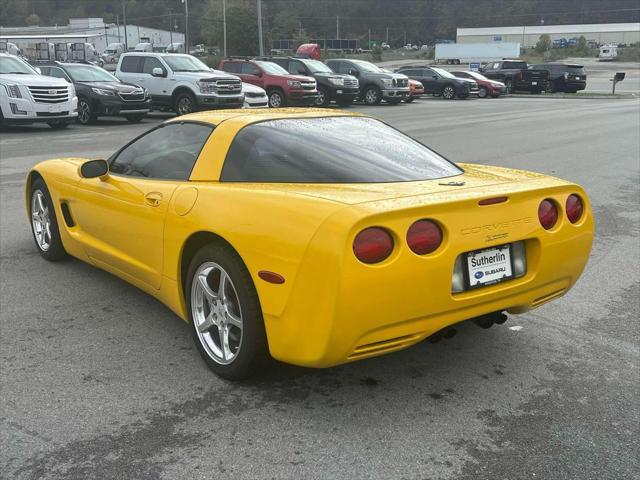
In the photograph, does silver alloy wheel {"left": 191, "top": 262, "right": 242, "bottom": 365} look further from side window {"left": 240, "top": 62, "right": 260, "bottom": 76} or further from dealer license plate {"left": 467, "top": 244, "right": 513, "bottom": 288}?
side window {"left": 240, "top": 62, "right": 260, "bottom": 76}

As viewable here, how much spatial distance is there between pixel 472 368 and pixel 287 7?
540 feet

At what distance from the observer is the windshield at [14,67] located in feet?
56.6

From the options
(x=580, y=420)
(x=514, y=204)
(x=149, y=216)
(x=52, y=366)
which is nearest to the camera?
(x=580, y=420)

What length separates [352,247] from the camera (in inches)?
110

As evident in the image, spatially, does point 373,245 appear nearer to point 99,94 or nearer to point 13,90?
point 13,90

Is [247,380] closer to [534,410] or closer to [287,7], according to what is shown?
[534,410]

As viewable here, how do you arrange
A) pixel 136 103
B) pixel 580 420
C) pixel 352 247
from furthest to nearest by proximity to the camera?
pixel 136 103 → pixel 580 420 → pixel 352 247

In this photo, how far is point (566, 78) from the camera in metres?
40.1

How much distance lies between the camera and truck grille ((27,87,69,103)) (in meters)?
16.5

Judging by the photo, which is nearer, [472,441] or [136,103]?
[472,441]

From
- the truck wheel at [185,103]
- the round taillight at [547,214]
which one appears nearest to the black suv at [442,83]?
the truck wheel at [185,103]

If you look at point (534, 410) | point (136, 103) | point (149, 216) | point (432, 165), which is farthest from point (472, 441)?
point (136, 103)

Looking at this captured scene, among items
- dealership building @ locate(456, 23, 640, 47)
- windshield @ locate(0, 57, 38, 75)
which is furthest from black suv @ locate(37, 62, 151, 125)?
dealership building @ locate(456, 23, 640, 47)

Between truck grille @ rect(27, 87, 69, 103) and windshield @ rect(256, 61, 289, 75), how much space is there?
9192 mm
